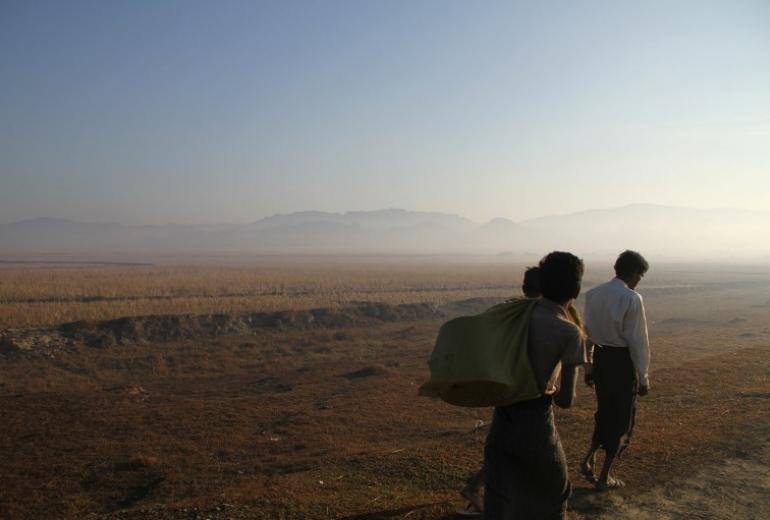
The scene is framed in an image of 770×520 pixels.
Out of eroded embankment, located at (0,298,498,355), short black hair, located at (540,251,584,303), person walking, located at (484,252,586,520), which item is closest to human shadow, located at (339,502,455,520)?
person walking, located at (484,252,586,520)

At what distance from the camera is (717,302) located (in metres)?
34.8

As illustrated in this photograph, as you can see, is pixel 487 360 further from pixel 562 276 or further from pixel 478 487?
pixel 478 487

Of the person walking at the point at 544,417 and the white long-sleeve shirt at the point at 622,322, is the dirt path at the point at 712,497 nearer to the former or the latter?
the white long-sleeve shirt at the point at 622,322

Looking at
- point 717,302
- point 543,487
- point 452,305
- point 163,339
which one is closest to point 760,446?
point 543,487

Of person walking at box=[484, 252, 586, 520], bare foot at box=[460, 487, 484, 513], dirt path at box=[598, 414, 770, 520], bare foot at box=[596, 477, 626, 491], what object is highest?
person walking at box=[484, 252, 586, 520]

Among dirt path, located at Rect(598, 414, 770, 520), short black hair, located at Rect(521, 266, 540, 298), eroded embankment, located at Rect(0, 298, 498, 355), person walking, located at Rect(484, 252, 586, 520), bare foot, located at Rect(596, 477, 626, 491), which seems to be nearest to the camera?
person walking, located at Rect(484, 252, 586, 520)

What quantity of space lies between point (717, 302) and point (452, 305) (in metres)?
17.3

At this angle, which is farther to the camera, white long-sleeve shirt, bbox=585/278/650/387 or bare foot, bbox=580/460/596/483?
bare foot, bbox=580/460/596/483

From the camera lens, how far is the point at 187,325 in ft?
70.6

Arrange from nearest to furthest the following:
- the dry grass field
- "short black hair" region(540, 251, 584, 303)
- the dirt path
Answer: "short black hair" region(540, 251, 584, 303), the dirt path, the dry grass field

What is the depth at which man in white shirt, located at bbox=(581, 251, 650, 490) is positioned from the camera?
473 centimetres

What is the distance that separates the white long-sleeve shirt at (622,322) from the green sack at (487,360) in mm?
1871

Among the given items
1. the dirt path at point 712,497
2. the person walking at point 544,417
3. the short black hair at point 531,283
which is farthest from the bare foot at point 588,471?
the person walking at point 544,417

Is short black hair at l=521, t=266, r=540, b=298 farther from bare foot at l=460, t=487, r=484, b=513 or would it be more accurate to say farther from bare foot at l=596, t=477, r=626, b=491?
bare foot at l=596, t=477, r=626, b=491
